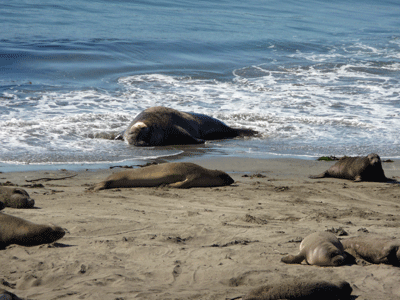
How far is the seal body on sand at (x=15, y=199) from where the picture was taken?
4516 millimetres

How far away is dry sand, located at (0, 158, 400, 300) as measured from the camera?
280 cm

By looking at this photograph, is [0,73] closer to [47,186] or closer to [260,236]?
[47,186]

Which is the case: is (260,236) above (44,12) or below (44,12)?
below

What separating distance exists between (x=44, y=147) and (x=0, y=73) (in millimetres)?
8518

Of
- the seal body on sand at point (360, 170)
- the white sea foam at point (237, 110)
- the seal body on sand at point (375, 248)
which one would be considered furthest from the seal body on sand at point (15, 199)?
the seal body on sand at point (360, 170)

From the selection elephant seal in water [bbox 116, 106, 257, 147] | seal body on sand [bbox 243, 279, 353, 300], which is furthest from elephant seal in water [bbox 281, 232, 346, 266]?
elephant seal in water [bbox 116, 106, 257, 147]

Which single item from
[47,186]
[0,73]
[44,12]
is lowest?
[47,186]

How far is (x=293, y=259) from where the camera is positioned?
3205mm

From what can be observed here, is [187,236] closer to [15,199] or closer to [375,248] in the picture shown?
[375,248]

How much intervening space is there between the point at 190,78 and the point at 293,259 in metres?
13.3

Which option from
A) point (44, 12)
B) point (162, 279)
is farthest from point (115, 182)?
point (44, 12)

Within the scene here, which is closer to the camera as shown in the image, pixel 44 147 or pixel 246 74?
pixel 44 147

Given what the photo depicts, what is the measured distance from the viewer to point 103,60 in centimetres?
1839

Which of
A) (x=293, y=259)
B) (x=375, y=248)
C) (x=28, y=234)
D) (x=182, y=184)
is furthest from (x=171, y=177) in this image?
(x=375, y=248)
